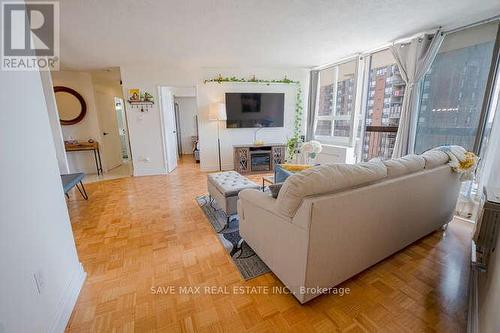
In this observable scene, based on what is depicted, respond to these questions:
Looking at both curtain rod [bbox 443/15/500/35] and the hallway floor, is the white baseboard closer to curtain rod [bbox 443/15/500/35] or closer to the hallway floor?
the hallway floor

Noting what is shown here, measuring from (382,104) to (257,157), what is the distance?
8.56 feet

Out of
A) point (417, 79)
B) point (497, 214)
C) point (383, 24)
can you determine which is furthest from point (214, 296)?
point (417, 79)

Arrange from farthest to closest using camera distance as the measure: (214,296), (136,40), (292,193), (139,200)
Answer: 1. (139,200)
2. (136,40)
3. (214,296)
4. (292,193)

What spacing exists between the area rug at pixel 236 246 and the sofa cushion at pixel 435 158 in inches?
65.4

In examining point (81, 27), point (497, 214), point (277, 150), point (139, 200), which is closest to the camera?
point (497, 214)

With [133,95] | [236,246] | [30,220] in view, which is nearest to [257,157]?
[133,95]

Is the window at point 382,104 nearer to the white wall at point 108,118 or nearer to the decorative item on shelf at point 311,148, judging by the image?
the decorative item on shelf at point 311,148

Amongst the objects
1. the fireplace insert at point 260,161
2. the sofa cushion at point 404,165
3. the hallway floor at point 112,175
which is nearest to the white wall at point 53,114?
the hallway floor at point 112,175

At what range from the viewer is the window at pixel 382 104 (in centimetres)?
342

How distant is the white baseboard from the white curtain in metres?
3.99

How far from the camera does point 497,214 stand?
136 centimetres

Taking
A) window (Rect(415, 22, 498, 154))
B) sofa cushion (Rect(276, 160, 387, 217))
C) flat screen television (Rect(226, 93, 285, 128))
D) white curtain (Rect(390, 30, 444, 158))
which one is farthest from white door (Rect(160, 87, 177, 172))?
window (Rect(415, 22, 498, 154))

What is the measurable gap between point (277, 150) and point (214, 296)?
383 cm

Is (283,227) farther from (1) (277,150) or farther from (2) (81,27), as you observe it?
(1) (277,150)
